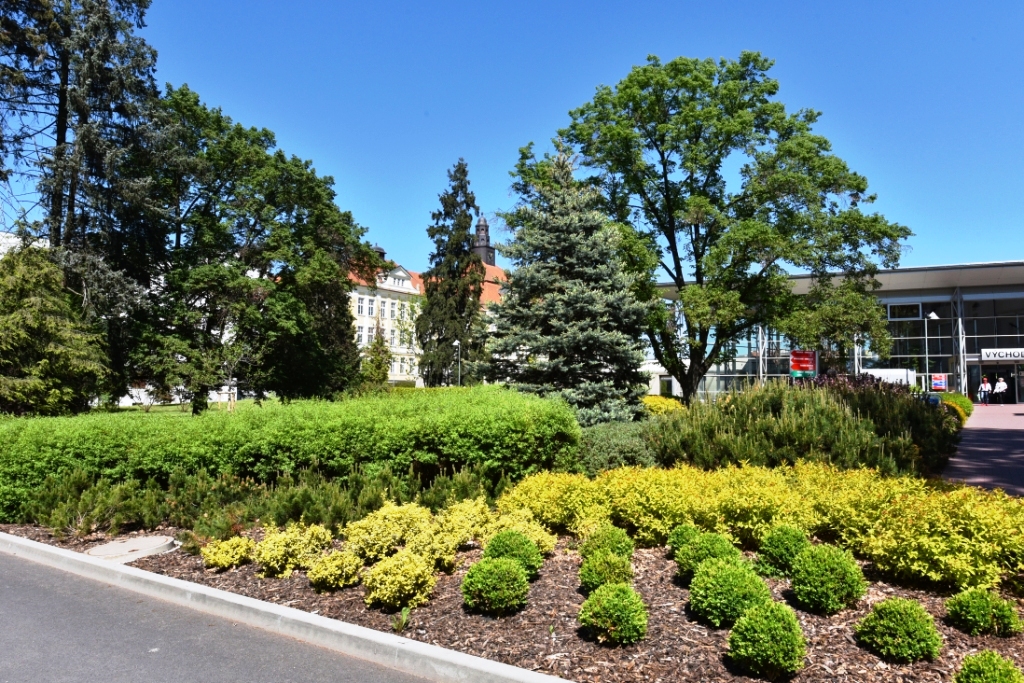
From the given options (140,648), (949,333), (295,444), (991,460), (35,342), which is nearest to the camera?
(140,648)

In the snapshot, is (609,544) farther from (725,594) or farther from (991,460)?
(991,460)

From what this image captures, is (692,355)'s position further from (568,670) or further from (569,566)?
(568,670)

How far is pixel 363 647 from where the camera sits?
200 inches

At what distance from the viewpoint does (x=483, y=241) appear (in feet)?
244

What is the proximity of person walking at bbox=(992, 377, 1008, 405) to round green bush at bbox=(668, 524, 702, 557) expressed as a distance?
49710mm

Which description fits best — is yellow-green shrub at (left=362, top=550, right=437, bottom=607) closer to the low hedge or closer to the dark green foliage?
the low hedge

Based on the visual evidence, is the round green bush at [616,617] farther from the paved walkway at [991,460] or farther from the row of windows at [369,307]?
the row of windows at [369,307]

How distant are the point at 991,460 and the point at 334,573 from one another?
14.2 meters

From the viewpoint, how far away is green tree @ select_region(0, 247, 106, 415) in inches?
616

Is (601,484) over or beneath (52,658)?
over

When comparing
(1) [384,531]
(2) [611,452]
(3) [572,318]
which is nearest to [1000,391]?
(3) [572,318]

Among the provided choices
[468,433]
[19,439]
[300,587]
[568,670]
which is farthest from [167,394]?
[568,670]

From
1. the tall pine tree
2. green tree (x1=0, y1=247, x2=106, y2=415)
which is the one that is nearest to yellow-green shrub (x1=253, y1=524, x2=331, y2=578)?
the tall pine tree

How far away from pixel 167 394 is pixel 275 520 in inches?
885
